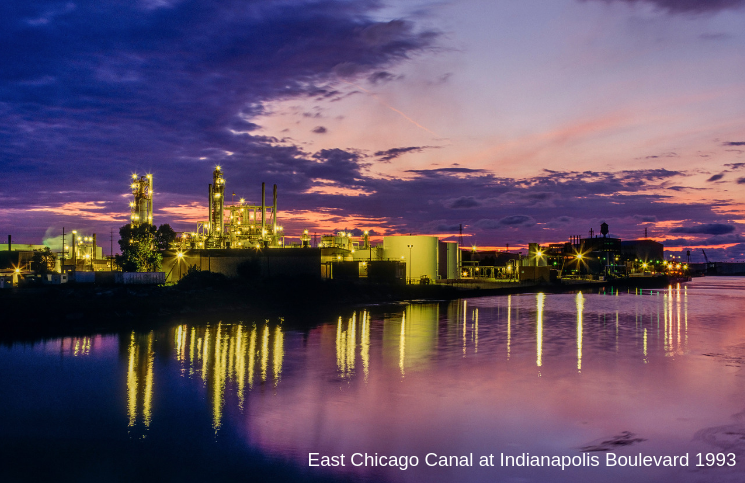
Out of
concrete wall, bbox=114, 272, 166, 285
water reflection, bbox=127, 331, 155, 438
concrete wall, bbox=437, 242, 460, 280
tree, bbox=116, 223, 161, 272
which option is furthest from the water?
concrete wall, bbox=437, 242, 460, 280

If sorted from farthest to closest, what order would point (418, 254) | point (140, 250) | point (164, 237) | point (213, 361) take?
A: point (418, 254) → point (164, 237) → point (140, 250) → point (213, 361)

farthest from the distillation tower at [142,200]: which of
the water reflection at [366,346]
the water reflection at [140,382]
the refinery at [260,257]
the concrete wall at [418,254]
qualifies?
the water reflection at [140,382]

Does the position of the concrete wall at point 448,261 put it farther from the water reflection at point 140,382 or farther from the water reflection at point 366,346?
the water reflection at point 140,382

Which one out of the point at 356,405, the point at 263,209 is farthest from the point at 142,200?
the point at 356,405

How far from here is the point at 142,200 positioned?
75.5m

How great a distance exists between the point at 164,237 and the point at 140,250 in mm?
4828

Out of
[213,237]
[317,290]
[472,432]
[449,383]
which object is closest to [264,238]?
[213,237]

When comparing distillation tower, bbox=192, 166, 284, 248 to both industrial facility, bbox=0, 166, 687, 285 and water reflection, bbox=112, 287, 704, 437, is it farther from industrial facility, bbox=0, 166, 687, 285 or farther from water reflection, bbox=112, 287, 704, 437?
water reflection, bbox=112, 287, 704, 437

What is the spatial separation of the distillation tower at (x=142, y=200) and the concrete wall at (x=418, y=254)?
35165 mm

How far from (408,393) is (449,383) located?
7.64ft

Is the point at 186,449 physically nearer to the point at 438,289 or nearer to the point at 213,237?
the point at 438,289

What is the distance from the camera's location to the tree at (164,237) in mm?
70562

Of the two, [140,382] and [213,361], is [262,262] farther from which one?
[140,382]

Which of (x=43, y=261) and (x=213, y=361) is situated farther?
(x=43, y=261)
